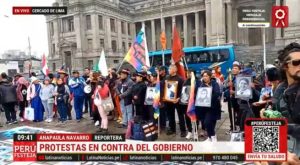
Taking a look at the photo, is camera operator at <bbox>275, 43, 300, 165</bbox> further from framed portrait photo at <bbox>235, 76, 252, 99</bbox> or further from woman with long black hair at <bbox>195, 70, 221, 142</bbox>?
framed portrait photo at <bbox>235, 76, 252, 99</bbox>

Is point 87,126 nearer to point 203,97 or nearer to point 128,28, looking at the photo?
point 203,97

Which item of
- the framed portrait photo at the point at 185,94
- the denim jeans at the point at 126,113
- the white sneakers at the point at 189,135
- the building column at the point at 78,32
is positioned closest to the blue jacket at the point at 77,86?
Answer: the denim jeans at the point at 126,113

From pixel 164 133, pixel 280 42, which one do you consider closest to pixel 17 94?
pixel 164 133

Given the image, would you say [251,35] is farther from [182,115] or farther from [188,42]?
[182,115]

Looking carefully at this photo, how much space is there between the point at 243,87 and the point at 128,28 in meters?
57.2

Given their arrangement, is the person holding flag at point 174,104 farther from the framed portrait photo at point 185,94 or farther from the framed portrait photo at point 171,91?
the framed portrait photo at point 185,94

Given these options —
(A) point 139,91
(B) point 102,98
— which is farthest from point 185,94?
(B) point 102,98

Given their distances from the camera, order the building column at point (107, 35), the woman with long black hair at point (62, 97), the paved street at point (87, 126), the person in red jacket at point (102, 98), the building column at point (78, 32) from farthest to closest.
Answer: the building column at point (107, 35) → the building column at point (78, 32) → the woman with long black hair at point (62, 97) → the person in red jacket at point (102, 98) → the paved street at point (87, 126)

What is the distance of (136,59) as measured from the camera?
832 centimetres

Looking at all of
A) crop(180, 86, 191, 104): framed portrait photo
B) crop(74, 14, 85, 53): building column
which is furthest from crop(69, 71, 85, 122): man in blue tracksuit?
crop(74, 14, 85, 53): building column

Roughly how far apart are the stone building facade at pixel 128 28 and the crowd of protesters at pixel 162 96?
31930 mm

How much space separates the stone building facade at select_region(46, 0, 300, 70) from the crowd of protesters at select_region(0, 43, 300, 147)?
105 ft

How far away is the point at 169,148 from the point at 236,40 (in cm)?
4525

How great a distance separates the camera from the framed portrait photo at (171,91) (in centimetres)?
686
